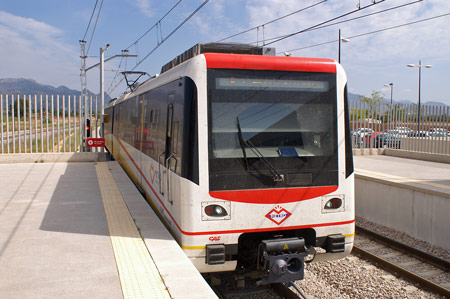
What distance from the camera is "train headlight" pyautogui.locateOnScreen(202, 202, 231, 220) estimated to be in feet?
17.0

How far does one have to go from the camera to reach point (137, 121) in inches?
392

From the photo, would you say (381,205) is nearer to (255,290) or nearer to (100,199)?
(255,290)

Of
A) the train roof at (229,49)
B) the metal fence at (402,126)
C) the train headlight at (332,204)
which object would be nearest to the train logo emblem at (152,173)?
the train roof at (229,49)

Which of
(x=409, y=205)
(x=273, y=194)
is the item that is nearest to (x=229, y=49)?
(x=273, y=194)

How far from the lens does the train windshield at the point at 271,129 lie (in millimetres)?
5227

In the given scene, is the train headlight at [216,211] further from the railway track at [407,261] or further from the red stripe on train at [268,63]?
the railway track at [407,261]

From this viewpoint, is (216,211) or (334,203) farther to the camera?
(334,203)

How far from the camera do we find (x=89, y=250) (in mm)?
5793

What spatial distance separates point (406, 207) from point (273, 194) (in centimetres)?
535

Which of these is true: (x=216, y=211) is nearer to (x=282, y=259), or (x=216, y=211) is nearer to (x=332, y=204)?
(x=282, y=259)

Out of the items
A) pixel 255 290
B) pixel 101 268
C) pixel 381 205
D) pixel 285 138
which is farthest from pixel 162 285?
pixel 381 205

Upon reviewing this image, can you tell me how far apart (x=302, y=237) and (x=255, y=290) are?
979 millimetres

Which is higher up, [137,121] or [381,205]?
[137,121]

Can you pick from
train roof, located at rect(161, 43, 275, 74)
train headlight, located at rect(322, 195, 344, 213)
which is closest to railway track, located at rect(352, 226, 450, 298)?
train headlight, located at rect(322, 195, 344, 213)
